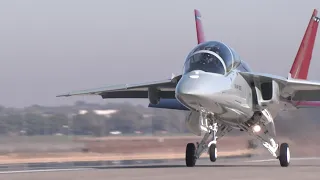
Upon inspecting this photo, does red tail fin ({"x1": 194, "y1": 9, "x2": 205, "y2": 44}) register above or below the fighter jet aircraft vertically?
above

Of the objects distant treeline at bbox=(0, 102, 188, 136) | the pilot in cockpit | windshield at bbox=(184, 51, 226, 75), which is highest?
the pilot in cockpit

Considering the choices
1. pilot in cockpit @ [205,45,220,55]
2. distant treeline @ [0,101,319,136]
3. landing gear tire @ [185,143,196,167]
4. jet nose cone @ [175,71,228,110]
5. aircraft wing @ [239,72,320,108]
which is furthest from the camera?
distant treeline @ [0,101,319,136]

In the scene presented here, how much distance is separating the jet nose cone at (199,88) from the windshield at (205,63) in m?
0.18

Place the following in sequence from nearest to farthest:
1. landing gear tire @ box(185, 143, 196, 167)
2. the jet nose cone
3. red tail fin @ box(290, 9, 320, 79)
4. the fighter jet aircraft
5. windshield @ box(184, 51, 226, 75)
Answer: the jet nose cone
the fighter jet aircraft
windshield @ box(184, 51, 226, 75)
landing gear tire @ box(185, 143, 196, 167)
red tail fin @ box(290, 9, 320, 79)

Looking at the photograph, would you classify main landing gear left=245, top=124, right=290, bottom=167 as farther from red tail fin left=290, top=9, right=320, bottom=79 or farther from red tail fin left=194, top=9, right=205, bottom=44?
red tail fin left=194, top=9, right=205, bottom=44

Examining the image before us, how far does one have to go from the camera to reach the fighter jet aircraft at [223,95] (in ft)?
63.2

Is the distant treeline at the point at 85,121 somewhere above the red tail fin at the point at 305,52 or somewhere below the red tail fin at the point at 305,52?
below

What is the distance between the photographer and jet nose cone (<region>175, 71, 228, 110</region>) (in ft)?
61.0

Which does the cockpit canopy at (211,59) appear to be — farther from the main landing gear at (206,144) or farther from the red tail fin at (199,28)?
the red tail fin at (199,28)

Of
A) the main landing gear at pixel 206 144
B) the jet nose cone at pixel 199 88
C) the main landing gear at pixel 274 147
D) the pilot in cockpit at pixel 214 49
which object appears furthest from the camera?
the main landing gear at pixel 274 147

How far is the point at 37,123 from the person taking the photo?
122 ft

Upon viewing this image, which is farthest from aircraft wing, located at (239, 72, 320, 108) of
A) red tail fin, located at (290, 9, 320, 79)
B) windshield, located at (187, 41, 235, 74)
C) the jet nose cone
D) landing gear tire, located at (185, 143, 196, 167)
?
landing gear tire, located at (185, 143, 196, 167)

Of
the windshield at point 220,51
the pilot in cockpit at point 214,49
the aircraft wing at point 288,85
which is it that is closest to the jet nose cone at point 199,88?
the windshield at point 220,51

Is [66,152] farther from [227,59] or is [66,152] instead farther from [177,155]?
[227,59]
